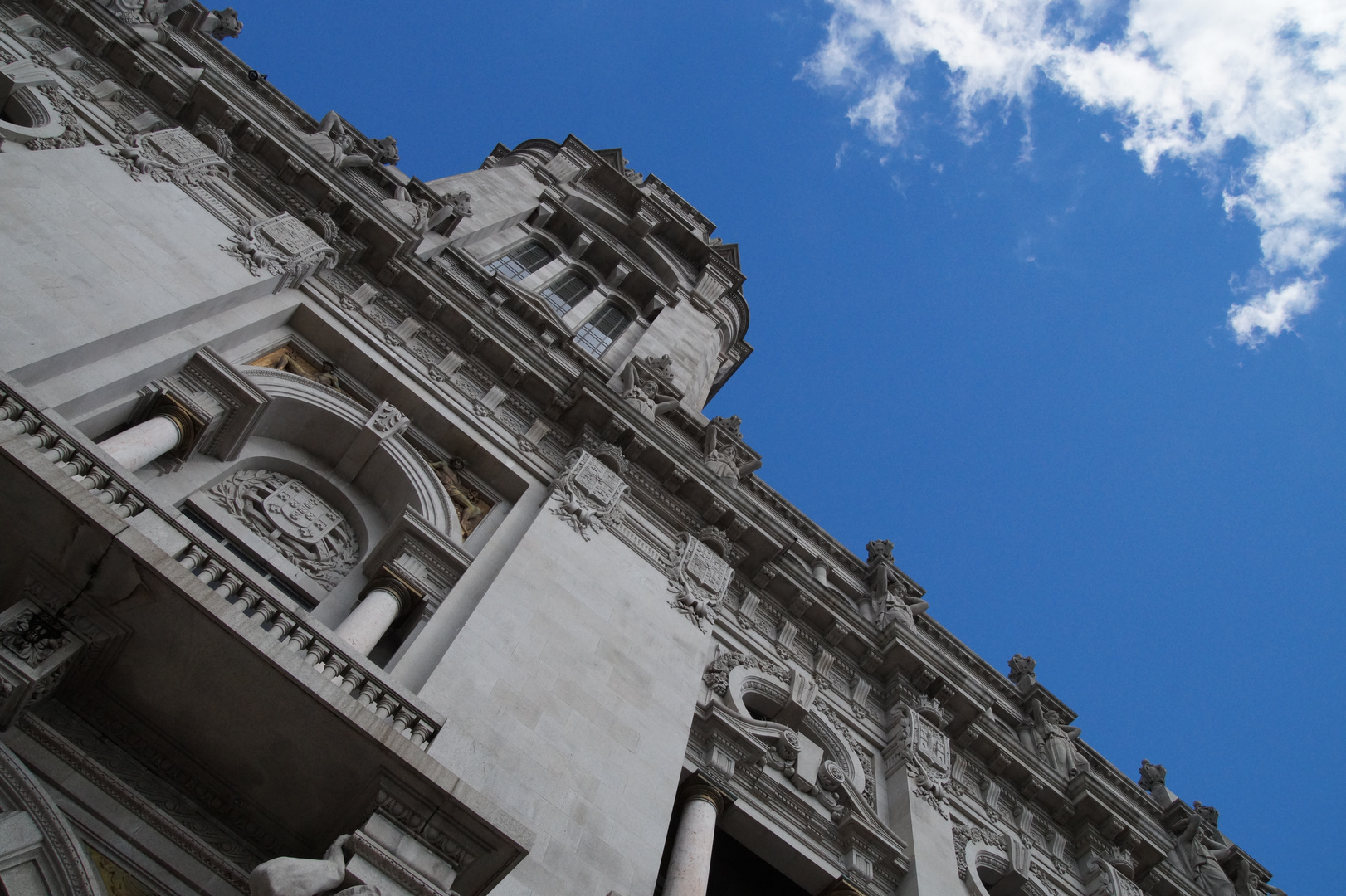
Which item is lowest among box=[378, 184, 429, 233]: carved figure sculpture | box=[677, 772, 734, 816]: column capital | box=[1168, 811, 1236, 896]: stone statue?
box=[677, 772, 734, 816]: column capital

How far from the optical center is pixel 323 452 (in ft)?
50.2

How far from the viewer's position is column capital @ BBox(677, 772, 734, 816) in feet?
45.7

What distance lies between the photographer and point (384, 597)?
13.0 metres

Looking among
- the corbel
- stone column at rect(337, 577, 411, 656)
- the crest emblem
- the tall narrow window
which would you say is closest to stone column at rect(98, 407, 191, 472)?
the crest emblem

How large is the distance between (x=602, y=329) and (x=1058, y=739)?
16415mm

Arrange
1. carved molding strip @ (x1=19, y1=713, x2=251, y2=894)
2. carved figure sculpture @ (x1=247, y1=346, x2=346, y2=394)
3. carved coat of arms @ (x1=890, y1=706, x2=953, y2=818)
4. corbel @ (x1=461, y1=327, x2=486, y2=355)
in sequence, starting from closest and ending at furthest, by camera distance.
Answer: carved molding strip @ (x1=19, y1=713, x2=251, y2=894) < carved figure sculpture @ (x1=247, y1=346, x2=346, y2=394) < carved coat of arms @ (x1=890, y1=706, x2=953, y2=818) < corbel @ (x1=461, y1=327, x2=486, y2=355)

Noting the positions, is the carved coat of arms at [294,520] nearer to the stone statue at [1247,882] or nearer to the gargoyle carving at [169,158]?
the gargoyle carving at [169,158]

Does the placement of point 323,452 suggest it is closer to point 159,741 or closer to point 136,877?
point 159,741

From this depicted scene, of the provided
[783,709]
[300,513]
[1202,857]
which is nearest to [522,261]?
[300,513]

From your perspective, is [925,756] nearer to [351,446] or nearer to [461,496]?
[461,496]

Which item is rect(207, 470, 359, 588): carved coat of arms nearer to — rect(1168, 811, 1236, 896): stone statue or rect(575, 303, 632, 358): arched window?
rect(575, 303, 632, 358): arched window

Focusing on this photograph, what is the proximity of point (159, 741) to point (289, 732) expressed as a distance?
128 cm

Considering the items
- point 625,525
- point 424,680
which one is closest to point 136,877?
point 424,680

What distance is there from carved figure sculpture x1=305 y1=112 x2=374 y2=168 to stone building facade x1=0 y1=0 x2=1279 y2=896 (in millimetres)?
126
